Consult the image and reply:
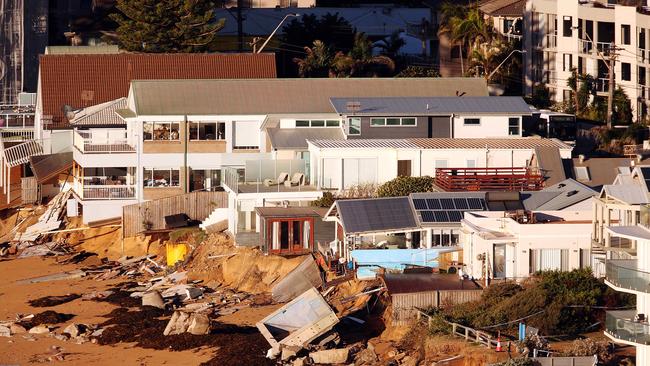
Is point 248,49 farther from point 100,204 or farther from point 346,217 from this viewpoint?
point 346,217

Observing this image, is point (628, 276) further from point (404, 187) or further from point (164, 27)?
point (164, 27)

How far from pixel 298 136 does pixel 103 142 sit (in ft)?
28.3

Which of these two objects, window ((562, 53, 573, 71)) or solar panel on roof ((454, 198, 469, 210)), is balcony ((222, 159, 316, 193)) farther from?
window ((562, 53, 573, 71))

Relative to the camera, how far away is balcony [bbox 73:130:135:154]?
73875mm

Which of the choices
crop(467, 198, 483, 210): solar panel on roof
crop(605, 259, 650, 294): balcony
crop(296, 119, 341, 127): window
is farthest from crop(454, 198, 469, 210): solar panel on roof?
crop(296, 119, 341, 127): window

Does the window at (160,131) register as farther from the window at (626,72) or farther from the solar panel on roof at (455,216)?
the window at (626,72)

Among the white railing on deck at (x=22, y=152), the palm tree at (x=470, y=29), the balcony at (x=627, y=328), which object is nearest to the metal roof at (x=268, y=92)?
the white railing on deck at (x=22, y=152)

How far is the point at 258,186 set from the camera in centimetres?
6575

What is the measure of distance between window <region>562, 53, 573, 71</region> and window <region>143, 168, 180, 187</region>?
25.6 metres

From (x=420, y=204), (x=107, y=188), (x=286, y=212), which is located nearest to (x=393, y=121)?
(x=286, y=212)

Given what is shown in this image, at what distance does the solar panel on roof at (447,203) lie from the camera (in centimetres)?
5762

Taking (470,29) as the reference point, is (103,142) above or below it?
below

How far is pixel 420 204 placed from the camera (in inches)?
2287

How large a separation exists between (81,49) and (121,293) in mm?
37019
